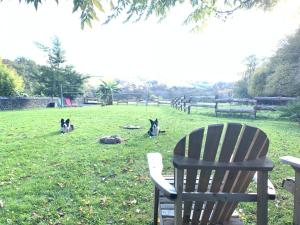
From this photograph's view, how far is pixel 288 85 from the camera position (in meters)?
19.3

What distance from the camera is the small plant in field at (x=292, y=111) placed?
13.4 meters

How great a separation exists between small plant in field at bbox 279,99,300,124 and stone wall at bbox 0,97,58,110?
1790 centimetres

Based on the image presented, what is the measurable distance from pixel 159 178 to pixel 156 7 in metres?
2.20

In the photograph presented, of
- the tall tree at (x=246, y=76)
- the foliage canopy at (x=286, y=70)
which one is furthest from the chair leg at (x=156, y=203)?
the tall tree at (x=246, y=76)

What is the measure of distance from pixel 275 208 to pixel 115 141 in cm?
443

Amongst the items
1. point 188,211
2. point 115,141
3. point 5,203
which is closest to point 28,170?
point 5,203

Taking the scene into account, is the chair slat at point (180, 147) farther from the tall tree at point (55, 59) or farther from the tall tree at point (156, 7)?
the tall tree at point (55, 59)

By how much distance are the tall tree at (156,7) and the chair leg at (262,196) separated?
1.62 m

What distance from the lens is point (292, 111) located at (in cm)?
1362

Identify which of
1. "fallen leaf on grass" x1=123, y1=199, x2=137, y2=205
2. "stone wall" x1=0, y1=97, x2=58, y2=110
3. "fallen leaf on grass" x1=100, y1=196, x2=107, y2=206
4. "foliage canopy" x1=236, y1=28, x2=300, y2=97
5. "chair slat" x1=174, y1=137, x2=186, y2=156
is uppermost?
"foliage canopy" x1=236, y1=28, x2=300, y2=97

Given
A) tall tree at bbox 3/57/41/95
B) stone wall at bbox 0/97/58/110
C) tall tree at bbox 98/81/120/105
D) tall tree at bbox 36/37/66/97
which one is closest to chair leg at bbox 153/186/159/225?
stone wall at bbox 0/97/58/110

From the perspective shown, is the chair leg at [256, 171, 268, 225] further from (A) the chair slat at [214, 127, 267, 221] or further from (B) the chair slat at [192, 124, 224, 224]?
(B) the chair slat at [192, 124, 224, 224]

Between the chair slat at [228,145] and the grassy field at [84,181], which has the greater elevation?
the chair slat at [228,145]

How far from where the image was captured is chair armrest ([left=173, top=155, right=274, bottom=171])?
1.89 meters
